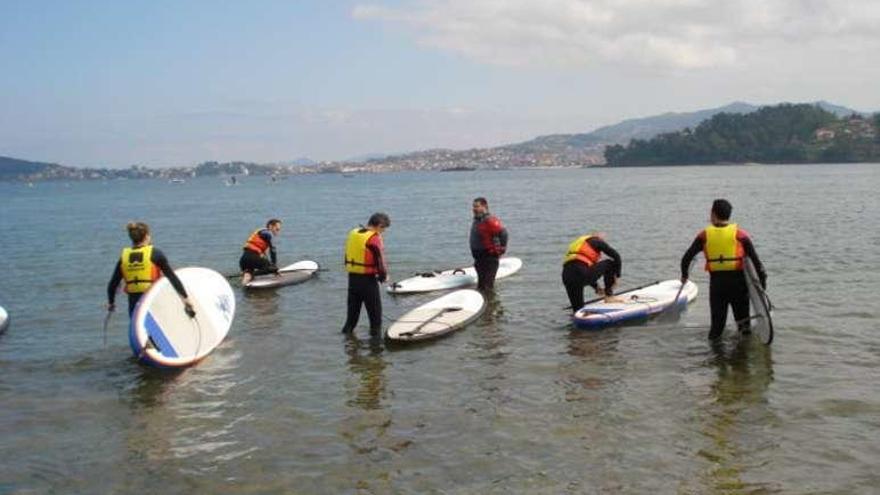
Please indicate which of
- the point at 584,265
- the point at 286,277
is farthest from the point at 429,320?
the point at 286,277

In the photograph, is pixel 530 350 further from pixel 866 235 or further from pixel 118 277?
pixel 866 235

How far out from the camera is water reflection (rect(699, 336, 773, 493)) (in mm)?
7344

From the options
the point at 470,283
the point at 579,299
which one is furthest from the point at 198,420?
the point at 470,283

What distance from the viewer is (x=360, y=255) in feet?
40.1

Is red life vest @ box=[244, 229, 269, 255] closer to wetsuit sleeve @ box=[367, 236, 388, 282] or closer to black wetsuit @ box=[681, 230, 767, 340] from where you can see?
wetsuit sleeve @ box=[367, 236, 388, 282]

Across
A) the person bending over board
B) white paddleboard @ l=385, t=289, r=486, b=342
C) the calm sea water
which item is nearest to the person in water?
the calm sea water

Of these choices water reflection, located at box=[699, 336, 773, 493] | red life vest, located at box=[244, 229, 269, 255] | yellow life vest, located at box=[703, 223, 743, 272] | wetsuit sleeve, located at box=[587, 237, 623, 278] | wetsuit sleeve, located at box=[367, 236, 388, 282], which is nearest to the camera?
water reflection, located at box=[699, 336, 773, 493]

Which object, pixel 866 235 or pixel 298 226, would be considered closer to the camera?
pixel 866 235

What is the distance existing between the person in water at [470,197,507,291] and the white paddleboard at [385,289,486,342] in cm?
138

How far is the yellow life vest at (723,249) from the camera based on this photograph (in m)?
11.0

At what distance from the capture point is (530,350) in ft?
39.8

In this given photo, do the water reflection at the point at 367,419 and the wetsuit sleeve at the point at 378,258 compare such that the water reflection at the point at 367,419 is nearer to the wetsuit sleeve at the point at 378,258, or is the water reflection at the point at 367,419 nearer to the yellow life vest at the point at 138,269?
the wetsuit sleeve at the point at 378,258

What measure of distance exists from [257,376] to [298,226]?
37.5m

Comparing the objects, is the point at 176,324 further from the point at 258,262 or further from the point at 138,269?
the point at 258,262
